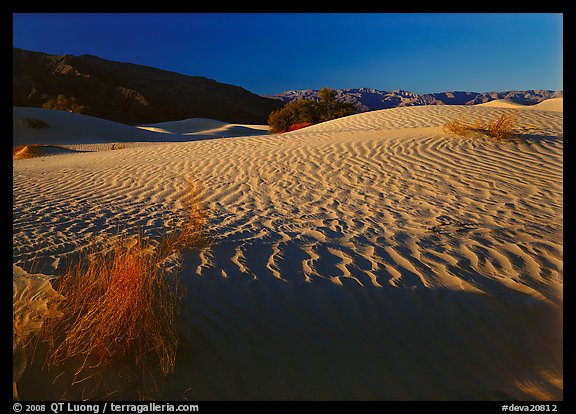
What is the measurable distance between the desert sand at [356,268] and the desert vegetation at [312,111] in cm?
1931

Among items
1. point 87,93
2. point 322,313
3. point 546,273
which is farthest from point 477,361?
point 87,93

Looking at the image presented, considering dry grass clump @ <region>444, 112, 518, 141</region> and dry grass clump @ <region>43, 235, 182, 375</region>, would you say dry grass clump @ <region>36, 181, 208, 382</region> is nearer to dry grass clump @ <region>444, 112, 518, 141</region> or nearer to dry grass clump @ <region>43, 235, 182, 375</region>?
dry grass clump @ <region>43, 235, 182, 375</region>

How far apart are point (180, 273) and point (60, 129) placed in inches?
1015

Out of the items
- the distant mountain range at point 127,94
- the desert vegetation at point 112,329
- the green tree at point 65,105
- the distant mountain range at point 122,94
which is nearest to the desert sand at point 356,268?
the desert vegetation at point 112,329

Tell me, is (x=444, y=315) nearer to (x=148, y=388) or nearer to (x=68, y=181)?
(x=148, y=388)

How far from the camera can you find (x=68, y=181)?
8.46m

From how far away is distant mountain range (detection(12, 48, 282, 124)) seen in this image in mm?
54969

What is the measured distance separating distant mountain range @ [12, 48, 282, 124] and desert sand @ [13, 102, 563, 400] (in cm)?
4711

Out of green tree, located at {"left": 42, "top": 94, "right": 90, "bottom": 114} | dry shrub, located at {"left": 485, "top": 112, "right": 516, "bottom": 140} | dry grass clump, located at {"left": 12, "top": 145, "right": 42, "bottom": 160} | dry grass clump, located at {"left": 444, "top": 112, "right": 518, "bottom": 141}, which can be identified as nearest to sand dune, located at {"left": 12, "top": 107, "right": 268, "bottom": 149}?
dry grass clump, located at {"left": 12, "top": 145, "right": 42, "bottom": 160}

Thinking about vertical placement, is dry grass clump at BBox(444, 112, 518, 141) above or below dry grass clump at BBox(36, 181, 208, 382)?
above

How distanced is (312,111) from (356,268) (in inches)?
996

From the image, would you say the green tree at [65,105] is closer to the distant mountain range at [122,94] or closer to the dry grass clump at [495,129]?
the distant mountain range at [122,94]

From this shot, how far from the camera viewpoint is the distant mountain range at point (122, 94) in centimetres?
5497

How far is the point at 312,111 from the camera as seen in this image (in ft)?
91.5
